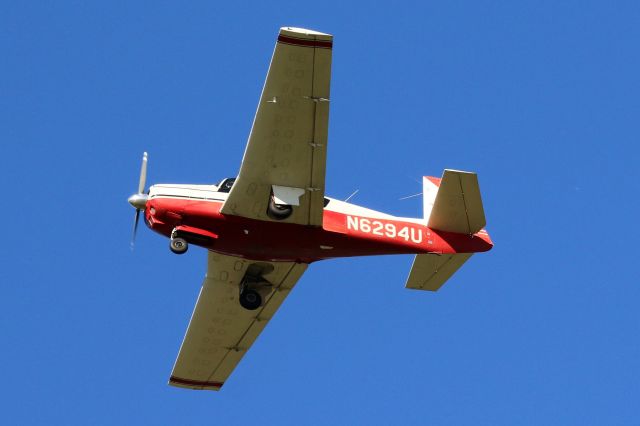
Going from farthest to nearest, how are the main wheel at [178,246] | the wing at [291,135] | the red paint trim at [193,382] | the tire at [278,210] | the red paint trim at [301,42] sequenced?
the red paint trim at [193,382]
the main wheel at [178,246]
the tire at [278,210]
the wing at [291,135]
the red paint trim at [301,42]

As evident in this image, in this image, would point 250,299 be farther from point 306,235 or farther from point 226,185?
point 226,185

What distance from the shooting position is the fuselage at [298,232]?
2598 cm

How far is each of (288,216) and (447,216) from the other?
3585 mm

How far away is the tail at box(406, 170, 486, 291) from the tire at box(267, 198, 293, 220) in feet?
10.9

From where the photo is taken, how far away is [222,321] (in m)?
30.0

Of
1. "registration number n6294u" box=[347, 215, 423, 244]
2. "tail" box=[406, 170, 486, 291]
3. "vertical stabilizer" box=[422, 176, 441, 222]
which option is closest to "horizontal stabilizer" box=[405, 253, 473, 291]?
"tail" box=[406, 170, 486, 291]

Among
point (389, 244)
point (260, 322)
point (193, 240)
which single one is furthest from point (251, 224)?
point (260, 322)

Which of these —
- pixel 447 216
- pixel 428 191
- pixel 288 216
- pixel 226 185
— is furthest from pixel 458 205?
pixel 226 185

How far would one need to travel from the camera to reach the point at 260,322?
3022 cm

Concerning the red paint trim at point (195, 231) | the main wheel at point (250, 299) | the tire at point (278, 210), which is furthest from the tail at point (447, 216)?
the red paint trim at point (195, 231)

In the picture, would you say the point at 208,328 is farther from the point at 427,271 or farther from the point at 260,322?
the point at 427,271

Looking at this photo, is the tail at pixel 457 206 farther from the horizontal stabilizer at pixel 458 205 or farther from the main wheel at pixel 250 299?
the main wheel at pixel 250 299

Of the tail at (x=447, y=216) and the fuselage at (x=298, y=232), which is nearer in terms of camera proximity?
the fuselage at (x=298, y=232)

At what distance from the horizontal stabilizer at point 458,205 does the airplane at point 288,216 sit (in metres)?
0.02
